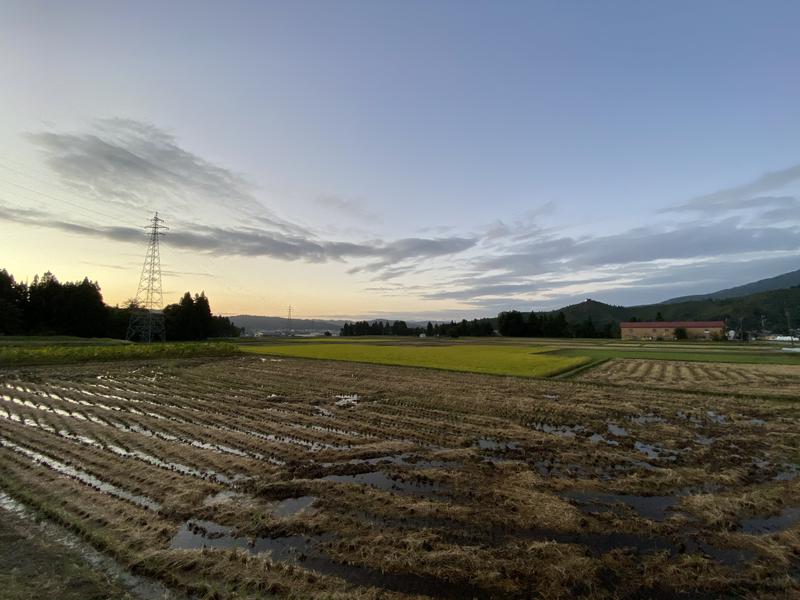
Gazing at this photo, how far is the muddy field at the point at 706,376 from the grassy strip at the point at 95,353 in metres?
38.1

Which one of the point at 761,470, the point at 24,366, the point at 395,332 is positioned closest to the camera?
the point at 761,470

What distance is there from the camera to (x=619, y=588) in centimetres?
544

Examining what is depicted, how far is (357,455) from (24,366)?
110 feet

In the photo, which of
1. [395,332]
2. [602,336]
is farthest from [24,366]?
[395,332]

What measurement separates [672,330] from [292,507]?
118 metres

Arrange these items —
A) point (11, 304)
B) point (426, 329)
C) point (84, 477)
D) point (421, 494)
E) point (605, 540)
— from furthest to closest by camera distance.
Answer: point (426, 329) → point (11, 304) → point (84, 477) → point (421, 494) → point (605, 540)

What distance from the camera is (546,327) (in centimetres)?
10881

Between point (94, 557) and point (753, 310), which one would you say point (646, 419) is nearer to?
point (94, 557)

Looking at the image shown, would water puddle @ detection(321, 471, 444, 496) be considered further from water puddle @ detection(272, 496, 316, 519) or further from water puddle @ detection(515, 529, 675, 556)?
water puddle @ detection(515, 529, 675, 556)

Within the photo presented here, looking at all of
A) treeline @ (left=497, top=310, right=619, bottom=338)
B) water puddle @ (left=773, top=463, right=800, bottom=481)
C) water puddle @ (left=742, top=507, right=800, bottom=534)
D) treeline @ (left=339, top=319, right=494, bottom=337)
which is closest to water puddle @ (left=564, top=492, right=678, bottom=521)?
water puddle @ (left=742, top=507, right=800, bottom=534)

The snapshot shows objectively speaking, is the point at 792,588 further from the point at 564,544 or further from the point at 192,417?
the point at 192,417

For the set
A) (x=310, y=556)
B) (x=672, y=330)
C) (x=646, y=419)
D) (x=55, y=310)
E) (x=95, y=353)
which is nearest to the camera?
(x=310, y=556)

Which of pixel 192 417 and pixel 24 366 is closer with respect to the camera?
pixel 192 417

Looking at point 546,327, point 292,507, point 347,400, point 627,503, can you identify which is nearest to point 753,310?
point 546,327
